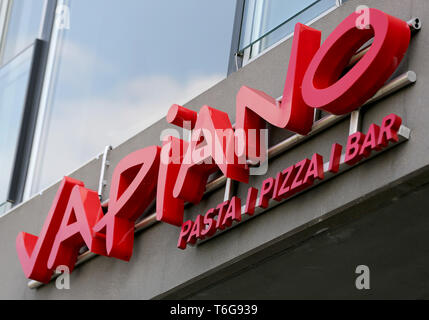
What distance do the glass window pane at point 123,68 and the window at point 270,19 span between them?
0.36 m

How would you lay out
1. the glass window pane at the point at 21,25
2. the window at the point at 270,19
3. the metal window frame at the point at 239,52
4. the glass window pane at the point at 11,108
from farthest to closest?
the glass window pane at the point at 21,25
the glass window pane at the point at 11,108
the metal window frame at the point at 239,52
the window at the point at 270,19

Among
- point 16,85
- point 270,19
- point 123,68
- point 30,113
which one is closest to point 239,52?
point 270,19

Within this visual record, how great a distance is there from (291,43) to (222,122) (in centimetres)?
88

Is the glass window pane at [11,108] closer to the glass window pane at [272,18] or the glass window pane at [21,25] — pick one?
the glass window pane at [21,25]

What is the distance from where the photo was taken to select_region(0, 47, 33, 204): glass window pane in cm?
1222

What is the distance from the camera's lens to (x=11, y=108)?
492 inches

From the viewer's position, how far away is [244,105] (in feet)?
26.3

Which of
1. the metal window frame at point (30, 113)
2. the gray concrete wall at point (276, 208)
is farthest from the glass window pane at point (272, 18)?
the metal window frame at point (30, 113)

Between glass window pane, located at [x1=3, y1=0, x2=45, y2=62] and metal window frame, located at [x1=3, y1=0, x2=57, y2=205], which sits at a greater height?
glass window pane, located at [x1=3, y1=0, x2=45, y2=62]

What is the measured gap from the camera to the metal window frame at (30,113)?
471 inches

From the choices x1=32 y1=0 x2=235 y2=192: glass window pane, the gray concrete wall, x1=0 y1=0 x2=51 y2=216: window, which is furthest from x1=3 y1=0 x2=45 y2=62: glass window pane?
the gray concrete wall

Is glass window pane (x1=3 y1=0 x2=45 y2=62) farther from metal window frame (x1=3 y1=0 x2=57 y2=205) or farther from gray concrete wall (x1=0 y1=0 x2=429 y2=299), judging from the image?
gray concrete wall (x1=0 y1=0 x2=429 y2=299)

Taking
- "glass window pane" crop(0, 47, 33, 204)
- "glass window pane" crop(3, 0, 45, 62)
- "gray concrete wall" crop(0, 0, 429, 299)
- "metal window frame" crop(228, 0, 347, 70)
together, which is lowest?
"gray concrete wall" crop(0, 0, 429, 299)

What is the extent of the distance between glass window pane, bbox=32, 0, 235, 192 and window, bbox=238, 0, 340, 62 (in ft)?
1.20
